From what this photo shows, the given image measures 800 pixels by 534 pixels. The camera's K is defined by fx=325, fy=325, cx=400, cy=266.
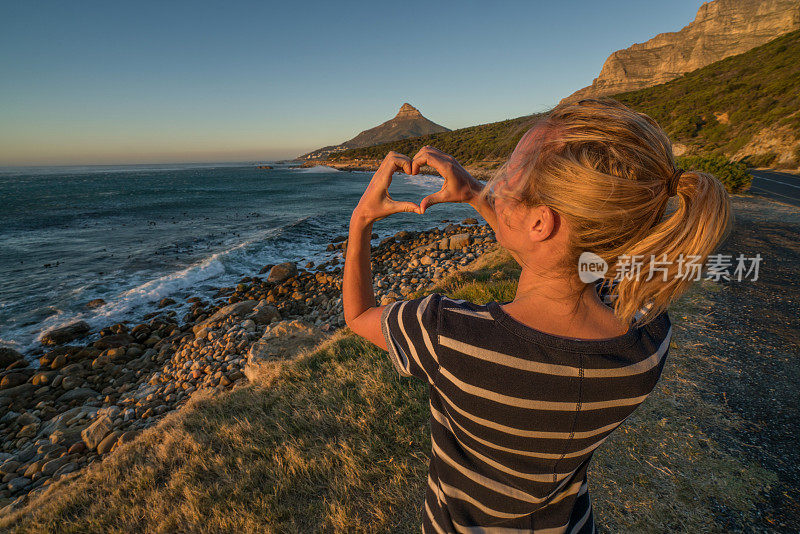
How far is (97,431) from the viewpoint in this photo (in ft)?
19.9

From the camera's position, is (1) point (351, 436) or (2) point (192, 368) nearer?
(1) point (351, 436)

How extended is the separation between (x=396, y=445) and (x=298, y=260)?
557 inches

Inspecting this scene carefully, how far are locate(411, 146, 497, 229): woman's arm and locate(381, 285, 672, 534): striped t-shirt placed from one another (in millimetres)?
388

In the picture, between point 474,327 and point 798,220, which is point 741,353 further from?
point 798,220

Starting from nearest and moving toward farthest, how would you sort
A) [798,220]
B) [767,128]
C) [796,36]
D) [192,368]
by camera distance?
1. [192,368]
2. [798,220]
3. [767,128]
4. [796,36]

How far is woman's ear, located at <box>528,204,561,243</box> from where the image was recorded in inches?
37.6

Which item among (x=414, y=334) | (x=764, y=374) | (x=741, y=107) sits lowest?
(x=764, y=374)

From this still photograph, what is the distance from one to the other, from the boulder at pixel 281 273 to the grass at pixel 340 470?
30.3ft

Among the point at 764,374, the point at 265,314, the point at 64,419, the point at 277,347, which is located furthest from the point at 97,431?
the point at 764,374

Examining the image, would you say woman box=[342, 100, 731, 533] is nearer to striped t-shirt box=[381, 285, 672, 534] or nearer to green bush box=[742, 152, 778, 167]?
striped t-shirt box=[381, 285, 672, 534]

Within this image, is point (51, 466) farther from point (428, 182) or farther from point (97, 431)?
point (428, 182)

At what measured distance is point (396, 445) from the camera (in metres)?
3.43

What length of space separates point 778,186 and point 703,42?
331 feet

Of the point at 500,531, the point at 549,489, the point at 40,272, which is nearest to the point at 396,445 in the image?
the point at 500,531
